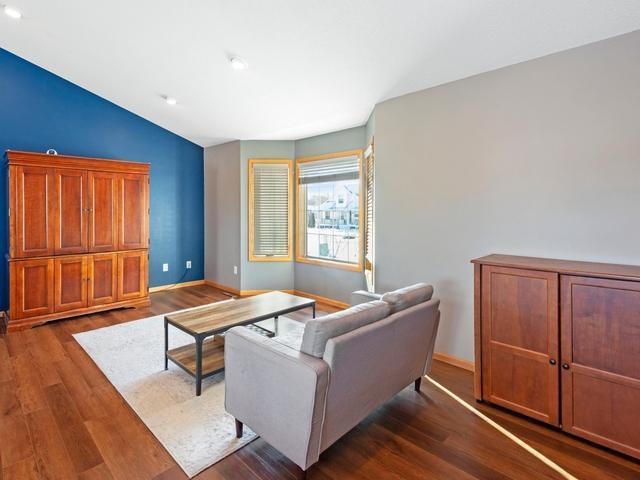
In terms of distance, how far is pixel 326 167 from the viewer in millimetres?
4762

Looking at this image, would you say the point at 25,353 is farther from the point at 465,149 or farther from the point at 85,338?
the point at 465,149

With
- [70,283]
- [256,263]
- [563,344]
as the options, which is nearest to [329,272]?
[256,263]

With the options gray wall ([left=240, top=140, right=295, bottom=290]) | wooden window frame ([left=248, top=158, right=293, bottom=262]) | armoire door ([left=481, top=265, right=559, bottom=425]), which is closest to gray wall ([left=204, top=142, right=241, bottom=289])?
gray wall ([left=240, top=140, right=295, bottom=290])

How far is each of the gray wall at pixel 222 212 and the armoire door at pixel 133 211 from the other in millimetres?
1261

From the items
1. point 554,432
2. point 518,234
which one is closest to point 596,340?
point 554,432

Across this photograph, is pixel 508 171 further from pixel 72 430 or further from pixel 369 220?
pixel 72 430

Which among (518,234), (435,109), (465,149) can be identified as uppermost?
(435,109)

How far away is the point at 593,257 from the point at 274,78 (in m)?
3.08

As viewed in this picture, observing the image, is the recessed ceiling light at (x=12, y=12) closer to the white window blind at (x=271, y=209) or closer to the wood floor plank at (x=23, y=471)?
the white window blind at (x=271, y=209)

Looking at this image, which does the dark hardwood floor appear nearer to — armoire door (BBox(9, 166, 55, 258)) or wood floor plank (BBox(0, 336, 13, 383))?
wood floor plank (BBox(0, 336, 13, 383))

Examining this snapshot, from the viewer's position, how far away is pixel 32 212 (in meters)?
3.73

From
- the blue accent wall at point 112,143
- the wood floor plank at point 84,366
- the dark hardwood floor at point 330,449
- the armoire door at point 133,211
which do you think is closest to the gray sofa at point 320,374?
the dark hardwood floor at point 330,449

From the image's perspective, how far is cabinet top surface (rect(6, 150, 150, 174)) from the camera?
11.9 ft

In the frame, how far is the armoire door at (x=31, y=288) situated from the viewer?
3662mm
